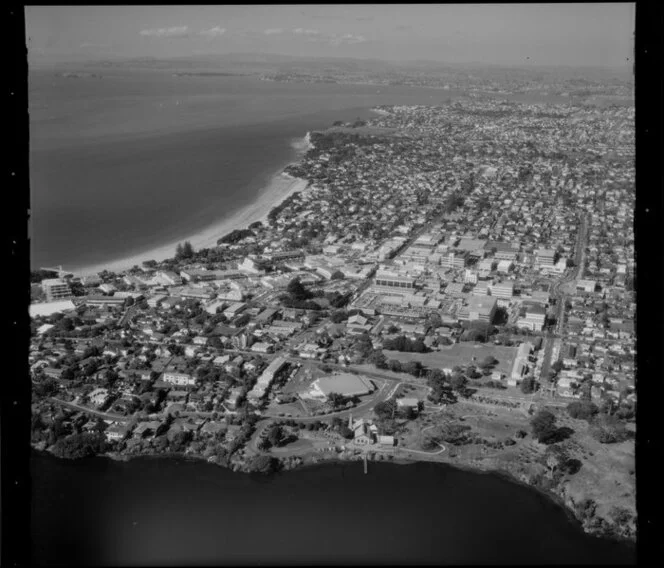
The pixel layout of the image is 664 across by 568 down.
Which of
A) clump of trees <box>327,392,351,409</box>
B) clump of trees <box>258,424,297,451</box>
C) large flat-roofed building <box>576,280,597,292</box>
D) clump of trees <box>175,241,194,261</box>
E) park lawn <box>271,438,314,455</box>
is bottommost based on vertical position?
park lawn <box>271,438,314,455</box>

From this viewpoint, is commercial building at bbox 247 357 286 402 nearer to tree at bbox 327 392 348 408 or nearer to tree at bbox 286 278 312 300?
tree at bbox 327 392 348 408

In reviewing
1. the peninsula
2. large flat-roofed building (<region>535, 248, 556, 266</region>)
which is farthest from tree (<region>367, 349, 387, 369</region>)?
large flat-roofed building (<region>535, 248, 556, 266</region>)

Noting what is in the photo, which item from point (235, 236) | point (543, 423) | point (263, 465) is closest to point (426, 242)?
point (235, 236)

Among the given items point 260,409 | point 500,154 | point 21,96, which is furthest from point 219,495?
point 500,154

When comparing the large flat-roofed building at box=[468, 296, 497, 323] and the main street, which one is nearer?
the main street

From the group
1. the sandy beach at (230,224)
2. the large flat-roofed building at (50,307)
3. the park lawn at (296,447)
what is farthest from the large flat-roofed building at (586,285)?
the large flat-roofed building at (50,307)
